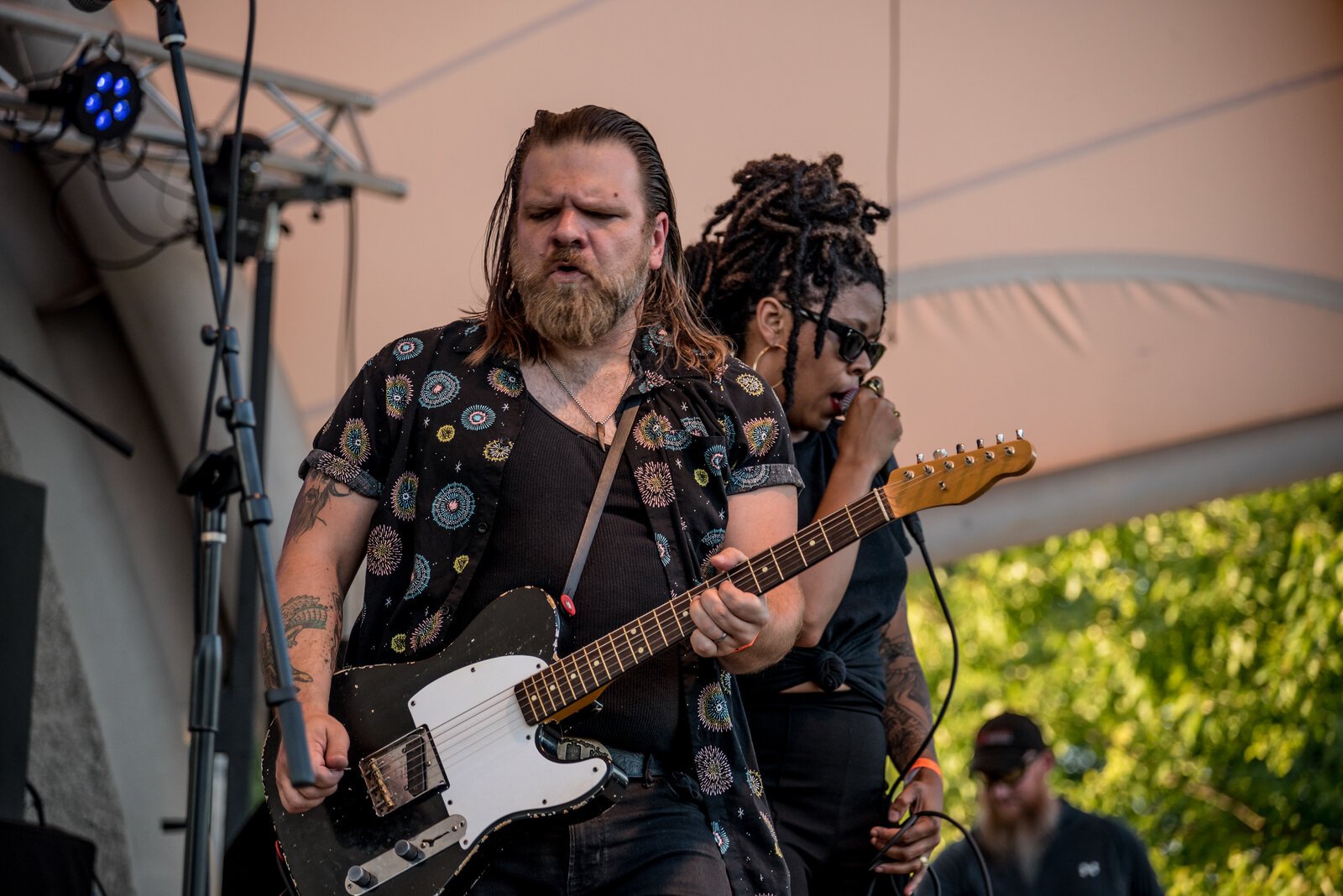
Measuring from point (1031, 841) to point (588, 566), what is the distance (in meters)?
3.75

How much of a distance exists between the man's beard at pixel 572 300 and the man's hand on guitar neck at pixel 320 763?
83 centimetres

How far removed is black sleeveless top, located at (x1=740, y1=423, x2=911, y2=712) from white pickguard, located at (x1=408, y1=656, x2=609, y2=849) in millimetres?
850

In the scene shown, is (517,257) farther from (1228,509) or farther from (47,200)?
(1228,509)

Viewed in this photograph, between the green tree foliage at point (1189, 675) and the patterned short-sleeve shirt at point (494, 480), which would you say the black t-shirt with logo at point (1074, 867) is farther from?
the green tree foliage at point (1189, 675)

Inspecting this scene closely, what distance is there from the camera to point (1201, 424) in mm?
5938

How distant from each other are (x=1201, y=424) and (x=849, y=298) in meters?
2.89

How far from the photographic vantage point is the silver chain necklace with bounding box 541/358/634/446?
277 centimetres

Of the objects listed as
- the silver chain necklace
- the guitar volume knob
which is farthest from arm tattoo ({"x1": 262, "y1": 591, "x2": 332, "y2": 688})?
the silver chain necklace

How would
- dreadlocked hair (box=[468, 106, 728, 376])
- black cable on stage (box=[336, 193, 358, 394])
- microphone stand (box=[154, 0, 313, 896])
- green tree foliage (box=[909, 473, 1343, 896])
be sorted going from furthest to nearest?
green tree foliage (box=[909, 473, 1343, 896]) → black cable on stage (box=[336, 193, 358, 394]) → dreadlocked hair (box=[468, 106, 728, 376]) → microphone stand (box=[154, 0, 313, 896])

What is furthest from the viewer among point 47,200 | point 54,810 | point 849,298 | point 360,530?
point 47,200

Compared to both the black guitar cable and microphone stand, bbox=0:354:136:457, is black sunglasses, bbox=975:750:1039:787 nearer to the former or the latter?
the black guitar cable

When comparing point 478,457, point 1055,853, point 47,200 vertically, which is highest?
point 47,200

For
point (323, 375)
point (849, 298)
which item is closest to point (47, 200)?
point (323, 375)

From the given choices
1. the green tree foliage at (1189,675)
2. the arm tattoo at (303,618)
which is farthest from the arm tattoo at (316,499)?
the green tree foliage at (1189,675)
